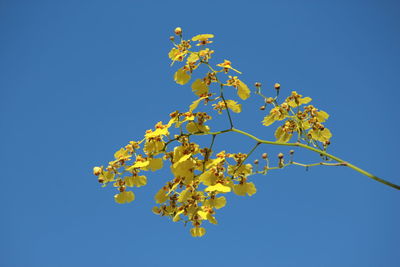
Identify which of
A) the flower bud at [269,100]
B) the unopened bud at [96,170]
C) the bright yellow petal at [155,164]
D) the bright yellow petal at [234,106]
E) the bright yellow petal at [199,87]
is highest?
the flower bud at [269,100]

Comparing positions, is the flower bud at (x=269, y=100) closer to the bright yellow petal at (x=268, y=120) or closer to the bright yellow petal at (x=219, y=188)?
the bright yellow petal at (x=268, y=120)

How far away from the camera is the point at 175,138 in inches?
90.7

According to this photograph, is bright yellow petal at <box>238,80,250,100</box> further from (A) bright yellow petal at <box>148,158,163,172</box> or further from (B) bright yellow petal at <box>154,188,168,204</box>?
(B) bright yellow petal at <box>154,188,168,204</box>

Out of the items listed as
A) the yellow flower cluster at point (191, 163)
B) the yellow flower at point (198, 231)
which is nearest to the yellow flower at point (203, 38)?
the yellow flower cluster at point (191, 163)

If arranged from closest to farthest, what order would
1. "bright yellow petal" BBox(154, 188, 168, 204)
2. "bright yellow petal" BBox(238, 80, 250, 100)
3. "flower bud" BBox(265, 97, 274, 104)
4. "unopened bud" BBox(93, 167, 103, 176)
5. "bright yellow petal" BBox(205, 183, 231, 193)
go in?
"bright yellow petal" BBox(205, 183, 231, 193)
"unopened bud" BBox(93, 167, 103, 176)
"bright yellow petal" BBox(154, 188, 168, 204)
"bright yellow petal" BBox(238, 80, 250, 100)
"flower bud" BBox(265, 97, 274, 104)

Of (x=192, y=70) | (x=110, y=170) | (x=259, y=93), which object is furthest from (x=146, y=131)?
(x=259, y=93)

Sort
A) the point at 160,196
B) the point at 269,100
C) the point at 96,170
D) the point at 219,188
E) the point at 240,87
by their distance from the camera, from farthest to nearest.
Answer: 1. the point at 269,100
2. the point at 240,87
3. the point at 160,196
4. the point at 96,170
5. the point at 219,188

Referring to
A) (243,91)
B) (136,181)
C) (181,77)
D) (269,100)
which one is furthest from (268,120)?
(136,181)

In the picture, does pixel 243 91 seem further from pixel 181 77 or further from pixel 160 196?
pixel 160 196

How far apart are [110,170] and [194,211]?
628 mm

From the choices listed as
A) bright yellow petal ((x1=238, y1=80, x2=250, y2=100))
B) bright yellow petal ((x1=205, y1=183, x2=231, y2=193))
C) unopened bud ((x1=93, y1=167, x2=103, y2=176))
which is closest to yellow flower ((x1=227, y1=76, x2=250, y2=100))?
bright yellow petal ((x1=238, y1=80, x2=250, y2=100))

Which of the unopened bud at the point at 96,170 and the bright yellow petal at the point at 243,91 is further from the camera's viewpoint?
the bright yellow petal at the point at 243,91

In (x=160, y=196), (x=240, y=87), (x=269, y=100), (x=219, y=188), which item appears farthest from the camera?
(x=269, y=100)

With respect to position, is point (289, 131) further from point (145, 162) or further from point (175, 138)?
point (145, 162)
